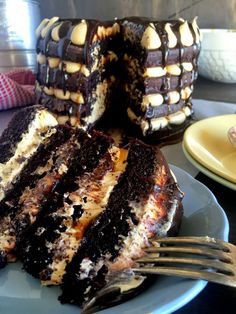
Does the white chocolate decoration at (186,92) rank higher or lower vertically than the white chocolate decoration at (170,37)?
lower

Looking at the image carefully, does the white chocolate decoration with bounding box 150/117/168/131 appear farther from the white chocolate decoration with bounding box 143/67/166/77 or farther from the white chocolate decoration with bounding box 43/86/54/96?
the white chocolate decoration with bounding box 43/86/54/96

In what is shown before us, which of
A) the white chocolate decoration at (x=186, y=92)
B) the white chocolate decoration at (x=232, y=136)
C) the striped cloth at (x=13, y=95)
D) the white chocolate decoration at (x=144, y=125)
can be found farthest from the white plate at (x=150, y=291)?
the striped cloth at (x=13, y=95)

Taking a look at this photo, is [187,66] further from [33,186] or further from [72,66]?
[33,186]

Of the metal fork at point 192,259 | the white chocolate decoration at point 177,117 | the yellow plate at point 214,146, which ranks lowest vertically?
the white chocolate decoration at point 177,117

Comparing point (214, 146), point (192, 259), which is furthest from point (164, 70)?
point (192, 259)

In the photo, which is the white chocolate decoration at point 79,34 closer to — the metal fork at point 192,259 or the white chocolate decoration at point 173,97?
the white chocolate decoration at point 173,97

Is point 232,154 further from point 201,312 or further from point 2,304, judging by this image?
point 2,304
